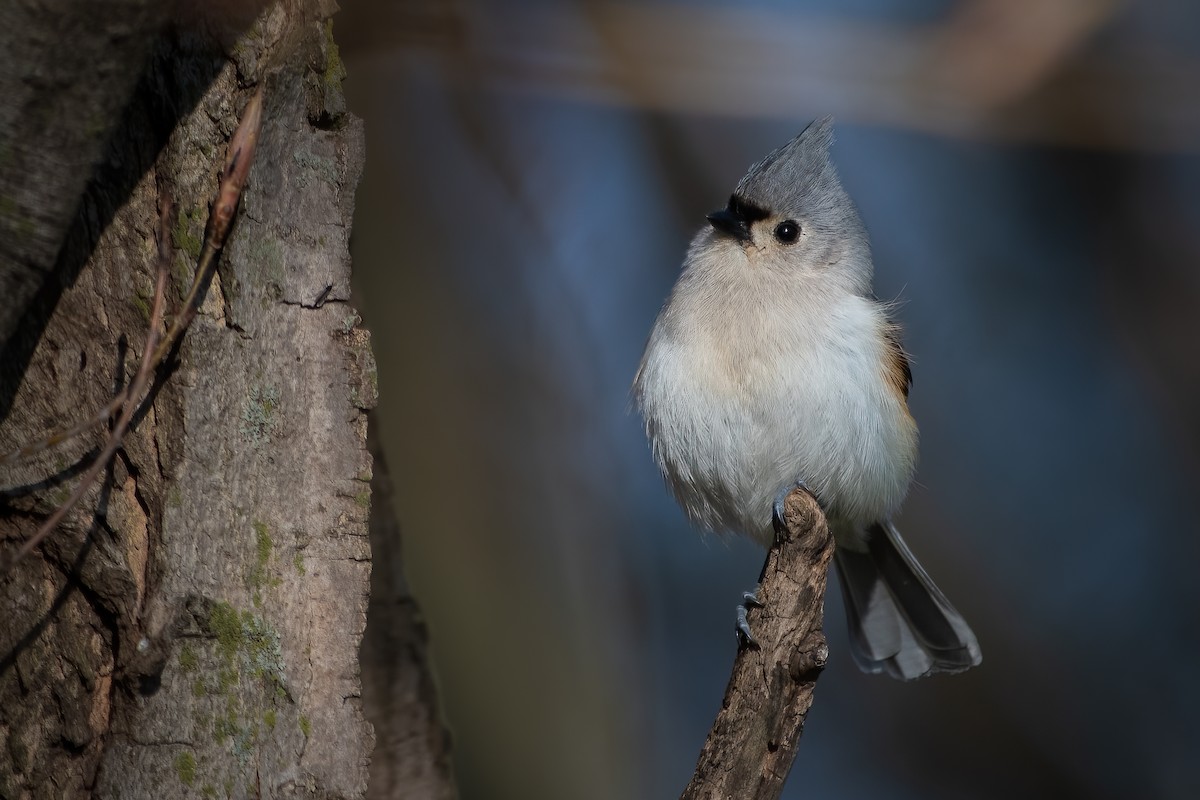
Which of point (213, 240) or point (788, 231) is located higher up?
point (788, 231)

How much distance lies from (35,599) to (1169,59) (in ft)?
13.9

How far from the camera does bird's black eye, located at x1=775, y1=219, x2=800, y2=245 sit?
286cm

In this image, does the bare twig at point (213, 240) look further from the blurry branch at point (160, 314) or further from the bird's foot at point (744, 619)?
the bird's foot at point (744, 619)

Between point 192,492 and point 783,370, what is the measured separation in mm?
1430

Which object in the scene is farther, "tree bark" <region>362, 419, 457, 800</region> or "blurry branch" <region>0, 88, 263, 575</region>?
"tree bark" <region>362, 419, 457, 800</region>

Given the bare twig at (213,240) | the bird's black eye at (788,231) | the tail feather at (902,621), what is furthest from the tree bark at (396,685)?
the tail feather at (902,621)

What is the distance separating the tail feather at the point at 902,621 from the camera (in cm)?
314

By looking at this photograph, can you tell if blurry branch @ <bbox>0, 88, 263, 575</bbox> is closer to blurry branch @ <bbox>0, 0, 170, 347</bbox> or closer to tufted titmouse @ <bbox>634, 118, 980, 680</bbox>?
blurry branch @ <bbox>0, 0, 170, 347</bbox>

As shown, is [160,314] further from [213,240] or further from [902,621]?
[902,621]

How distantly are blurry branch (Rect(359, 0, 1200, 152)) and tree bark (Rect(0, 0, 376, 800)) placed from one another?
6.91 feet

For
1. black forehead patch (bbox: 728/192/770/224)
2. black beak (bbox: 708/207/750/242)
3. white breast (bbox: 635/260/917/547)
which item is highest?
A: black forehead patch (bbox: 728/192/770/224)

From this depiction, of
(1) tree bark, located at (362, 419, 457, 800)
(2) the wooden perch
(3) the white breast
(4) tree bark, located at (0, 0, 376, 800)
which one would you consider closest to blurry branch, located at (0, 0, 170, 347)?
(4) tree bark, located at (0, 0, 376, 800)

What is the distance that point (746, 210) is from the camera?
2873 mm

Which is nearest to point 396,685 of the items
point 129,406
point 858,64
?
point 129,406
